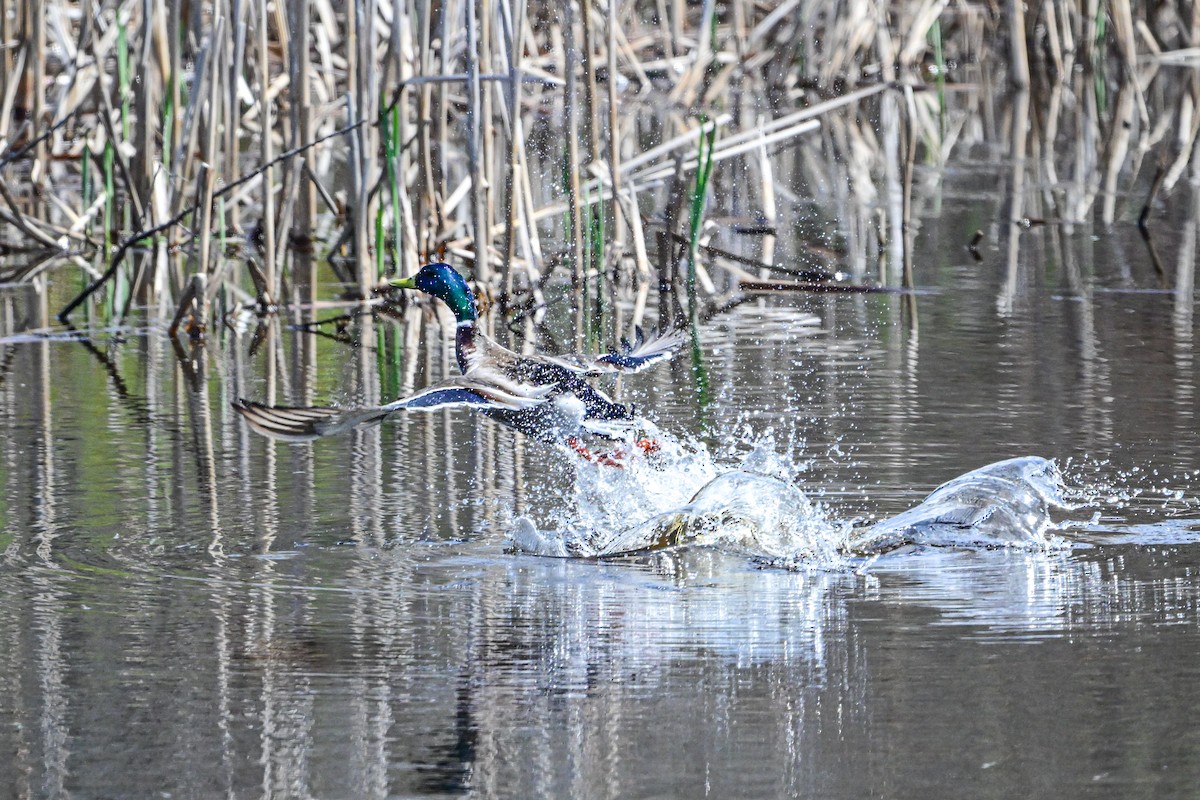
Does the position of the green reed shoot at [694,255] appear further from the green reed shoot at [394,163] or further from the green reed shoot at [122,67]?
the green reed shoot at [122,67]

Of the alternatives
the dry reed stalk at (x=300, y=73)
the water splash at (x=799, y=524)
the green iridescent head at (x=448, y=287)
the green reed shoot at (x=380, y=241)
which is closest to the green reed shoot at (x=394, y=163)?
the green reed shoot at (x=380, y=241)

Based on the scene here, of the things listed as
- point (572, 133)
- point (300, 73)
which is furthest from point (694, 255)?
point (300, 73)

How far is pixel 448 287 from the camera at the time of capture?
631 centimetres

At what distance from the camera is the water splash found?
5.04 meters

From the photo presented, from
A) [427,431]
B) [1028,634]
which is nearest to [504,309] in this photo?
[427,431]

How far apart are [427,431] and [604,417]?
1.35m

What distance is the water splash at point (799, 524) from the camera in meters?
5.04

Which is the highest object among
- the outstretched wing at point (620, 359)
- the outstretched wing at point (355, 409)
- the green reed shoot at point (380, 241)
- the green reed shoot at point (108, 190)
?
the green reed shoot at point (108, 190)

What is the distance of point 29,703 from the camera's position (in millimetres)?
3773

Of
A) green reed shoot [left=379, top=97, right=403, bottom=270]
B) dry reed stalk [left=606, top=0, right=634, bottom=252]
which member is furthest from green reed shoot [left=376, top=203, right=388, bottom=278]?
dry reed stalk [left=606, top=0, right=634, bottom=252]

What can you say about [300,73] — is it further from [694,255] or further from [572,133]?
[694,255]

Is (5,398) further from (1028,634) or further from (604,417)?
(1028,634)

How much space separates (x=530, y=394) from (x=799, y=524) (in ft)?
2.70

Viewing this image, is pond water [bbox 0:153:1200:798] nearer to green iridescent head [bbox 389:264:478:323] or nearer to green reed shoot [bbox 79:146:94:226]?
green iridescent head [bbox 389:264:478:323]
